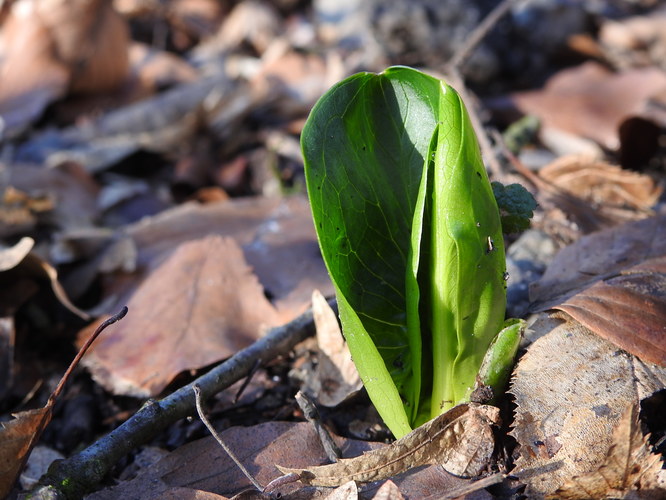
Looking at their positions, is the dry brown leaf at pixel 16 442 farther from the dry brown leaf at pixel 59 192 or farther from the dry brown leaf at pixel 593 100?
the dry brown leaf at pixel 593 100

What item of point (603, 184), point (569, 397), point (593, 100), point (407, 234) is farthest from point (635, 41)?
point (569, 397)

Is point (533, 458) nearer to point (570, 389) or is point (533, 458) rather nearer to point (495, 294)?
point (570, 389)

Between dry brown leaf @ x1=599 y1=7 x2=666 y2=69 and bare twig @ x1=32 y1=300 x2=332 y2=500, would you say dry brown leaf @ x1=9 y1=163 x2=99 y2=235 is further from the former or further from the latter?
dry brown leaf @ x1=599 y1=7 x2=666 y2=69

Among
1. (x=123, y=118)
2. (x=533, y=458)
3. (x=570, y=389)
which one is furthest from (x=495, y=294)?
(x=123, y=118)

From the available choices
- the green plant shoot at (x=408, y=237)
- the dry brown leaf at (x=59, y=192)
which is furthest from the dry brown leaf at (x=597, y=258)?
the dry brown leaf at (x=59, y=192)

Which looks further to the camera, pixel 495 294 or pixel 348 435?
pixel 348 435

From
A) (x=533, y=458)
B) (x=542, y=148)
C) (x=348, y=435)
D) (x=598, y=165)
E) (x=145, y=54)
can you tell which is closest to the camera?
(x=533, y=458)
